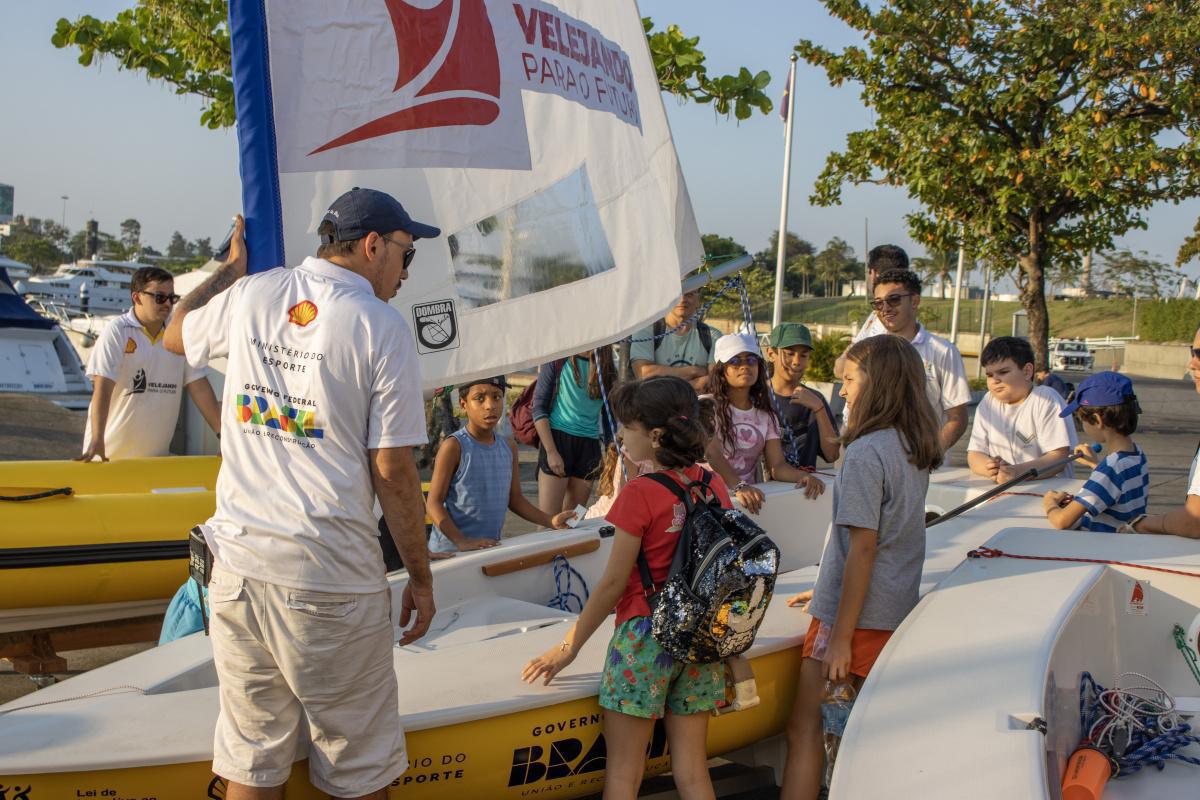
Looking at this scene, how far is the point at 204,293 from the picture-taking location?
2.78m

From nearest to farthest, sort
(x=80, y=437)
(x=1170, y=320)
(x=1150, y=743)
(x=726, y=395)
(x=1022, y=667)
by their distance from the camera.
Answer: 1. (x=1022, y=667)
2. (x=1150, y=743)
3. (x=726, y=395)
4. (x=80, y=437)
5. (x=1170, y=320)

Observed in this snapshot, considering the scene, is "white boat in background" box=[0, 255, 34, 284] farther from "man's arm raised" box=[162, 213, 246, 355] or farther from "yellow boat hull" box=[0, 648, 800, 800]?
"yellow boat hull" box=[0, 648, 800, 800]

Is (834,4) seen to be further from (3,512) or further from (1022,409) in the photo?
(3,512)

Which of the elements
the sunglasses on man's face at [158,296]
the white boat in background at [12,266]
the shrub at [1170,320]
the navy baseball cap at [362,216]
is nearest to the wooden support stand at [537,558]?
the navy baseball cap at [362,216]

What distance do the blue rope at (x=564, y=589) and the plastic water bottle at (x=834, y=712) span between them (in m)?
1.47

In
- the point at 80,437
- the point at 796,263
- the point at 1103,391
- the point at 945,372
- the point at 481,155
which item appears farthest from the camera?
the point at 796,263

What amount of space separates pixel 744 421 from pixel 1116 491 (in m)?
1.57

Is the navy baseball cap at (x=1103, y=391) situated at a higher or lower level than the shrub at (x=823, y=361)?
higher

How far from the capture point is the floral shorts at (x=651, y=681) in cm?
290

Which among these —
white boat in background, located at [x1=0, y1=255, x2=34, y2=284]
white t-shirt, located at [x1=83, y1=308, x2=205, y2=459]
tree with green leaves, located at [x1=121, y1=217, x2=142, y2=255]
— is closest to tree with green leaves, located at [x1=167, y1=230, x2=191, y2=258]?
tree with green leaves, located at [x1=121, y1=217, x2=142, y2=255]

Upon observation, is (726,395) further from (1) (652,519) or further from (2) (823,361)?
(2) (823,361)

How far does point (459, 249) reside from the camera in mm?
3746

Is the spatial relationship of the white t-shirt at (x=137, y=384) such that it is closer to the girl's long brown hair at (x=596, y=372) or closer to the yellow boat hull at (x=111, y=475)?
the yellow boat hull at (x=111, y=475)

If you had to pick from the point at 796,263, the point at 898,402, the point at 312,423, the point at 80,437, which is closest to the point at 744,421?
the point at 898,402
